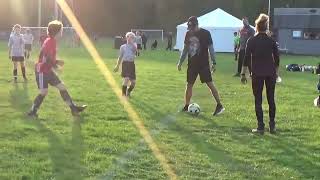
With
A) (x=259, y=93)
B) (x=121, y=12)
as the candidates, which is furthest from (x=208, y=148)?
(x=121, y=12)

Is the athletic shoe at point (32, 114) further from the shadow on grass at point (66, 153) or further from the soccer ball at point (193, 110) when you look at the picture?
the soccer ball at point (193, 110)

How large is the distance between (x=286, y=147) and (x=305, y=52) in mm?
39111

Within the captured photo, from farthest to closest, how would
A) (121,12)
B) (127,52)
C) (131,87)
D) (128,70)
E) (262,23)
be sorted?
(121,12) → (131,87) → (127,52) → (128,70) → (262,23)

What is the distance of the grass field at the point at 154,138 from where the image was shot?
24.7 ft

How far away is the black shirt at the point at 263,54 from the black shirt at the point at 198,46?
187 centimetres

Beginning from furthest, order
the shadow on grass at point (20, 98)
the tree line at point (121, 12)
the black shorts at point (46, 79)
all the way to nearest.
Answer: the tree line at point (121, 12)
the shadow on grass at point (20, 98)
the black shorts at point (46, 79)

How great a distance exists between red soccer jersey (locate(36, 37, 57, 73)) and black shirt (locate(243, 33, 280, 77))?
11.9ft

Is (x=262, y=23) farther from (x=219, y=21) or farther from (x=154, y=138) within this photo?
(x=219, y=21)

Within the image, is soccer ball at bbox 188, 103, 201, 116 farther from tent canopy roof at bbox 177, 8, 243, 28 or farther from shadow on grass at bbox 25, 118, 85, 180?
tent canopy roof at bbox 177, 8, 243, 28

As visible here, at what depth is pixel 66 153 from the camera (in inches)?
330

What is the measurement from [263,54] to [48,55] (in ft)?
13.0

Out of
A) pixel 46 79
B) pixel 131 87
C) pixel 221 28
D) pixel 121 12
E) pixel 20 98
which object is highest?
pixel 121 12

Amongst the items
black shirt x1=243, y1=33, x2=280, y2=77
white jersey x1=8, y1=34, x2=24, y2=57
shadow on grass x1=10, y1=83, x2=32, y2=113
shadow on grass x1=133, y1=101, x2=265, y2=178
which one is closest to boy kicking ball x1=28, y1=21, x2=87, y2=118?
shadow on grass x1=10, y1=83, x2=32, y2=113

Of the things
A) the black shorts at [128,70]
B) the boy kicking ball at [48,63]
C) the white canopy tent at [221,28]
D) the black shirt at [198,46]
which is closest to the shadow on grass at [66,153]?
the boy kicking ball at [48,63]
